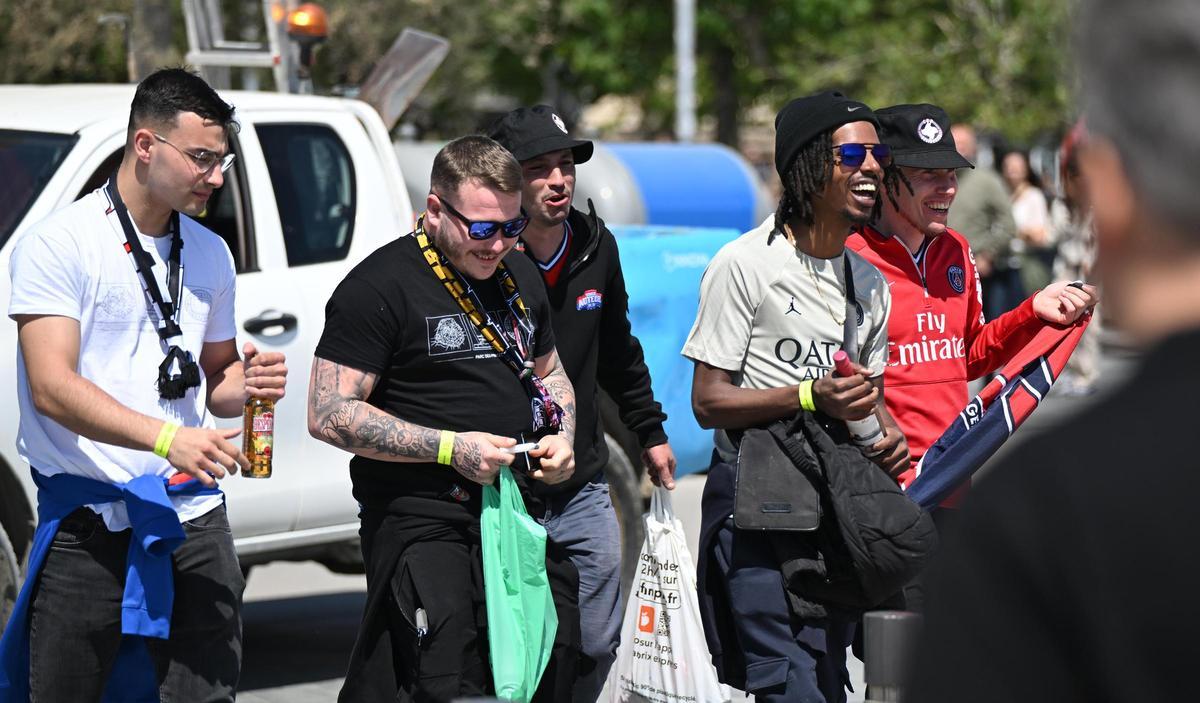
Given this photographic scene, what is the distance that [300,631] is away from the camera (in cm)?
705

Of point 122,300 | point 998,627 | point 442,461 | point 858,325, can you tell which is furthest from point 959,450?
point 998,627

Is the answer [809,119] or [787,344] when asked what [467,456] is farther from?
[809,119]

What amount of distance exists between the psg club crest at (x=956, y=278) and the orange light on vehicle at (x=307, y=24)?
4246mm

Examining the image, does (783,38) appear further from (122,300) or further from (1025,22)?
(122,300)

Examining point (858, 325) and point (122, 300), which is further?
point (858, 325)

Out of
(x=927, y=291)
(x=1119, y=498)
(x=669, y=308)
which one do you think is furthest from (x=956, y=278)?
(x=1119, y=498)

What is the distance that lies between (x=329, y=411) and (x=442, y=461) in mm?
300

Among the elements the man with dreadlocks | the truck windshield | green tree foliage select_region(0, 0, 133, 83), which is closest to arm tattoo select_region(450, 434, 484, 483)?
the man with dreadlocks

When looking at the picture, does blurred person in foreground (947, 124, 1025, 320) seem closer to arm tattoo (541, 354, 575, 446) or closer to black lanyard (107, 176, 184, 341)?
arm tattoo (541, 354, 575, 446)

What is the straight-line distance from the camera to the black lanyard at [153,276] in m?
3.90

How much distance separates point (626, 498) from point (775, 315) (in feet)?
8.16

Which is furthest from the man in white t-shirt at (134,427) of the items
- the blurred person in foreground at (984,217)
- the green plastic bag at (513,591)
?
the blurred person in foreground at (984,217)

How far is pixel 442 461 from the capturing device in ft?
12.7

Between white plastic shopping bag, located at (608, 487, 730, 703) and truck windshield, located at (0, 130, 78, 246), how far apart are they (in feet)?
7.86
